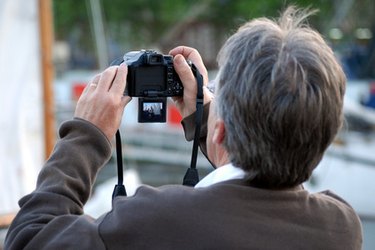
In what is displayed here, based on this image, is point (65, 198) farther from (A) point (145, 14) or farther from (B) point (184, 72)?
(A) point (145, 14)

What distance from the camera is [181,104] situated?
1775 millimetres

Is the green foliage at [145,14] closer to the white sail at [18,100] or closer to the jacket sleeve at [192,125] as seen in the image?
the white sail at [18,100]

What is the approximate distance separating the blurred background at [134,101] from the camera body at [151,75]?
1.25 feet

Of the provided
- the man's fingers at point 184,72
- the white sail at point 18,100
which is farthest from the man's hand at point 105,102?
the white sail at point 18,100

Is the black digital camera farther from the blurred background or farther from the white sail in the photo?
the white sail

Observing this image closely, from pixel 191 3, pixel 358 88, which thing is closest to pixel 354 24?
pixel 358 88

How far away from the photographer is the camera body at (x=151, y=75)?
1.65 m

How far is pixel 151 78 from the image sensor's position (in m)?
1.68

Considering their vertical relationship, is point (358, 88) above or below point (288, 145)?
below

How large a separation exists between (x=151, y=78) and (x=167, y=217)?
357 millimetres

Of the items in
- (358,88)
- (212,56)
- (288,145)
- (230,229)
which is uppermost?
(288,145)

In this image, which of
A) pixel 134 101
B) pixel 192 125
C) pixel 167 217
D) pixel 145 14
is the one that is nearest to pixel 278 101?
pixel 167 217

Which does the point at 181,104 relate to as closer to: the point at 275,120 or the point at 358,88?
→ the point at 275,120

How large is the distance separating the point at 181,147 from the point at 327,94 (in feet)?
27.6
